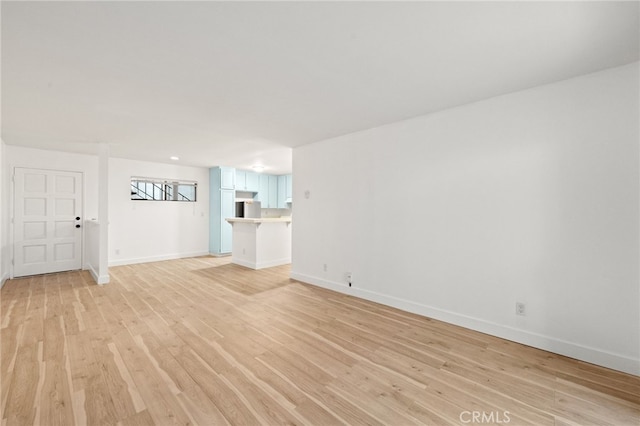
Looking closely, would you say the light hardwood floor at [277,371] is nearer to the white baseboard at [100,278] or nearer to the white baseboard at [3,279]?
the white baseboard at [100,278]

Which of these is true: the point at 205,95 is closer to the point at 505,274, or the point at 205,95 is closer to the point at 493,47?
the point at 493,47

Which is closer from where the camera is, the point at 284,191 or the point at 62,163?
the point at 62,163

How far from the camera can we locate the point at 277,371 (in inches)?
84.5

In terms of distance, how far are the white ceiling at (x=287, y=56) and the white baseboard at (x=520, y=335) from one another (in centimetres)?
236

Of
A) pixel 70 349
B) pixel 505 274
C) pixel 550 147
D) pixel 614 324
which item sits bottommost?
pixel 70 349

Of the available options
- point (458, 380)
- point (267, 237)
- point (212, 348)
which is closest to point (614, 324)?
point (458, 380)

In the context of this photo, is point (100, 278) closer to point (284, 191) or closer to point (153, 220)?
point (153, 220)

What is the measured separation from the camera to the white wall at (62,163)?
4957 mm

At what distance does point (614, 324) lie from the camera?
222 cm

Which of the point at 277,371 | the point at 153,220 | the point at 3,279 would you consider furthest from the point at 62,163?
the point at 277,371

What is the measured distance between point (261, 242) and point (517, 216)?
4.63 meters

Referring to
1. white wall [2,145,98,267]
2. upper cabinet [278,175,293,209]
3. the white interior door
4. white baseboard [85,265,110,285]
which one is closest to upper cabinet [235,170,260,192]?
upper cabinet [278,175,293,209]

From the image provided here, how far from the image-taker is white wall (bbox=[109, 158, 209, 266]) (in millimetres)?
6172

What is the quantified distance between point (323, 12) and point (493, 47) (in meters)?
1.30
